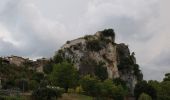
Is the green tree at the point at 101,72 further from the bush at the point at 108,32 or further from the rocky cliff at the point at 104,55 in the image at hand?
the bush at the point at 108,32

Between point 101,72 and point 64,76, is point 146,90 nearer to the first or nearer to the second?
point 101,72

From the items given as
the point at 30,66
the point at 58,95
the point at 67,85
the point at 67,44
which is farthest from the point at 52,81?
the point at 67,44

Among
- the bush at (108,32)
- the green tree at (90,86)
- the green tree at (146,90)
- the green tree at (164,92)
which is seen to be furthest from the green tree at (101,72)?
the green tree at (90,86)

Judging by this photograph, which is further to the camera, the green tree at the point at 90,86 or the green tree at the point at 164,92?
the green tree at the point at 164,92

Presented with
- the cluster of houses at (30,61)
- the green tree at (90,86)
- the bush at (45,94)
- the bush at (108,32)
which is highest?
the bush at (108,32)

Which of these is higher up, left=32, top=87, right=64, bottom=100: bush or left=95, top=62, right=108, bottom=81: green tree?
left=95, top=62, right=108, bottom=81: green tree

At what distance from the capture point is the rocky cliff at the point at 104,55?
14100 centimetres

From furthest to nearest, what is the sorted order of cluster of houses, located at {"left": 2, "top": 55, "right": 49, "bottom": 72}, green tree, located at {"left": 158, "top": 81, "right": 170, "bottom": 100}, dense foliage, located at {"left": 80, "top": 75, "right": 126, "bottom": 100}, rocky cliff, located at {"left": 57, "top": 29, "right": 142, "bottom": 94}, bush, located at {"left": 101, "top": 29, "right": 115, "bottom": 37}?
bush, located at {"left": 101, "top": 29, "right": 115, "bottom": 37} < rocky cliff, located at {"left": 57, "top": 29, "right": 142, "bottom": 94} < cluster of houses, located at {"left": 2, "top": 55, "right": 49, "bottom": 72} < green tree, located at {"left": 158, "top": 81, "right": 170, "bottom": 100} < dense foliage, located at {"left": 80, "top": 75, "right": 126, "bottom": 100}

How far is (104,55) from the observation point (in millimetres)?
149750

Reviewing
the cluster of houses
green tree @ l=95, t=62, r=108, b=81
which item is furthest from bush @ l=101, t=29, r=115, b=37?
the cluster of houses

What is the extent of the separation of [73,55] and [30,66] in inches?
586

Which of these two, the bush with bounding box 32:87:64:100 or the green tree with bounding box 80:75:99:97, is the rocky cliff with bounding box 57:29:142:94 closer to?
the green tree with bounding box 80:75:99:97

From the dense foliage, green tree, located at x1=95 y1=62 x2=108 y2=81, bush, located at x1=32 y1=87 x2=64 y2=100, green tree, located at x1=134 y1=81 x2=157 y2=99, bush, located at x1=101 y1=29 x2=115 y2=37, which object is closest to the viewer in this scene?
bush, located at x1=32 y1=87 x2=64 y2=100

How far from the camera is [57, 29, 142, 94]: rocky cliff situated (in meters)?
141
